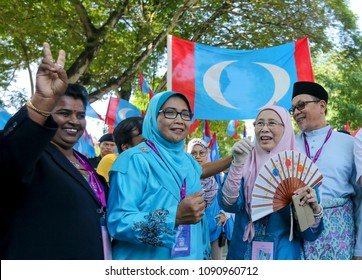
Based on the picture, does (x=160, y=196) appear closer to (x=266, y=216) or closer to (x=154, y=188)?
(x=154, y=188)

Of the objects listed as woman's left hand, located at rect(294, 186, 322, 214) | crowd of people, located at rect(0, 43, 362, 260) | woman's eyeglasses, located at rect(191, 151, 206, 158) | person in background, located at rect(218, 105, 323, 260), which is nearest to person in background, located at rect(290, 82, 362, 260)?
crowd of people, located at rect(0, 43, 362, 260)

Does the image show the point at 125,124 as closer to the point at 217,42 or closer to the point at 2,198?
the point at 2,198

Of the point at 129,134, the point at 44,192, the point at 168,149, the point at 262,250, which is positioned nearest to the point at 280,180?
the point at 262,250

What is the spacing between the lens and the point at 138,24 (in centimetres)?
1186

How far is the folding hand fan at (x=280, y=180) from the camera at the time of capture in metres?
3.11

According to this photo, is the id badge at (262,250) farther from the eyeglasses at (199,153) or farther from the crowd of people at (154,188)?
the eyeglasses at (199,153)

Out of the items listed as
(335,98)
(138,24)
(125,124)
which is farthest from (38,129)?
(335,98)

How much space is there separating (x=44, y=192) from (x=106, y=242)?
588mm

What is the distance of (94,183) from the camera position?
2.67 metres

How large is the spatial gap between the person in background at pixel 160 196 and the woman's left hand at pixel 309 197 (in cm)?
61

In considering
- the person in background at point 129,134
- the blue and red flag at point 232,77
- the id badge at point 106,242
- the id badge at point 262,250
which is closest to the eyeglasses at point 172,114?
the id badge at point 106,242

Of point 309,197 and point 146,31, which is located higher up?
point 146,31

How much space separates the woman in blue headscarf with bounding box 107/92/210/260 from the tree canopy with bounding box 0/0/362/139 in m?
7.62
